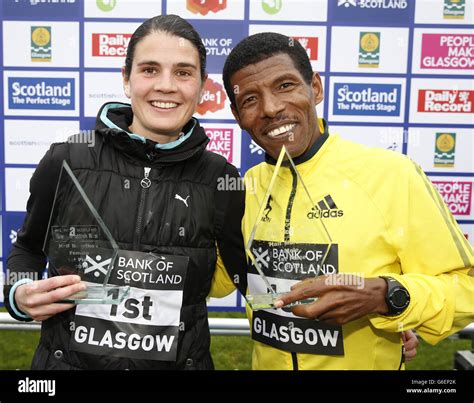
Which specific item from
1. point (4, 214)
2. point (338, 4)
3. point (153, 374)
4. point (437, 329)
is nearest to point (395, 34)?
point (338, 4)

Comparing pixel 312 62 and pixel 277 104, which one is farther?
pixel 312 62

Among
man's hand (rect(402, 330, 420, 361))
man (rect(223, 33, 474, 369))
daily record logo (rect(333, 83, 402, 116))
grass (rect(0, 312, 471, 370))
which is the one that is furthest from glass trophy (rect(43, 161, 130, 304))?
grass (rect(0, 312, 471, 370))

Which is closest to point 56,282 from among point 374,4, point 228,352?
point 374,4

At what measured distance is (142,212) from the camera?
43.3 inches

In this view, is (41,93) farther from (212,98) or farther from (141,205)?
(141,205)

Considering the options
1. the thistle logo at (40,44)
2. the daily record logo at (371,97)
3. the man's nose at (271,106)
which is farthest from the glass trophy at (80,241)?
the daily record logo at (371,97)

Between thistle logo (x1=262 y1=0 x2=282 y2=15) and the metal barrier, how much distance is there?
1.32 meters

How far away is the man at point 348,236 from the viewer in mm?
1043

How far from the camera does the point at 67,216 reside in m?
1.13

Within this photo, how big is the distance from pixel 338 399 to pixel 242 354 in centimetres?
188

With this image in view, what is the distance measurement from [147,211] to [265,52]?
0.49 m

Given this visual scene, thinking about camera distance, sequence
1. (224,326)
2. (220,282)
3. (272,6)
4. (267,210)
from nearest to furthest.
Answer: (267,210) → (220,282) → (272,6) → (224,326)

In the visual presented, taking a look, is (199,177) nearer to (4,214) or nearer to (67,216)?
(67,216)

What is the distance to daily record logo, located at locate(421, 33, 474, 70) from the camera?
2023 millimetres
